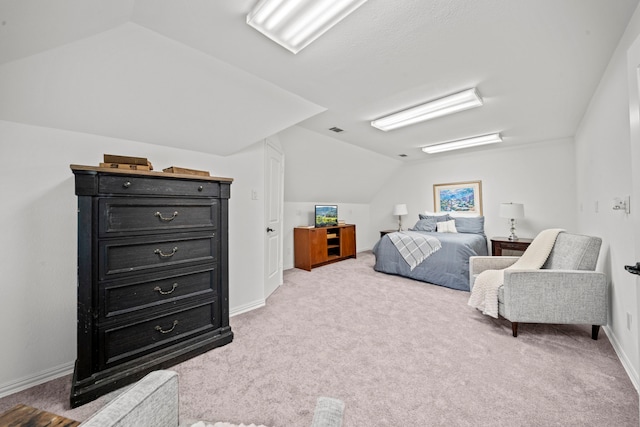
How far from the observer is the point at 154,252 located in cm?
172

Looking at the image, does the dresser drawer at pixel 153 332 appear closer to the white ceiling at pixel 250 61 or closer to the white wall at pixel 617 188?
the white ceiling at pixel 250 61

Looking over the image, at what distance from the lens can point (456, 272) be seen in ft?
11.5

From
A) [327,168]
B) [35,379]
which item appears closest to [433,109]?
[327,168]

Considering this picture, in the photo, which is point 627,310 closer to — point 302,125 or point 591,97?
point 591,97

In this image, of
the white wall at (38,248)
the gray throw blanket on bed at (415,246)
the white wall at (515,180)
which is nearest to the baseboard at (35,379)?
the white wall at (38,248)

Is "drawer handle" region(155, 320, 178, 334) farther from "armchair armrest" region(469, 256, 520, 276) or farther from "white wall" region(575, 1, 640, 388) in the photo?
"armchair armrest" region(469, 256, 520, 276)

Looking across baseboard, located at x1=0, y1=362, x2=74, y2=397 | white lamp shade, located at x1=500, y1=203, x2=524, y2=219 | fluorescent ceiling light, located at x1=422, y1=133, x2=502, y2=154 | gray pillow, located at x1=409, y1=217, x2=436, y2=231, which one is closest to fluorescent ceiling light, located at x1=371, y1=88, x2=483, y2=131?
fluorescent ceiling light, located at x1=422, y1=133, x2=502, y2=154

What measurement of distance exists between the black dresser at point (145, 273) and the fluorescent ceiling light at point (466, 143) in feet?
12.6

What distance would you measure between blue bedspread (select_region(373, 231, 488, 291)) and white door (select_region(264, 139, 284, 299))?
190 centimetres

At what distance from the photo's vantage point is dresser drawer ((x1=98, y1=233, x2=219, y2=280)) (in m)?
1.54

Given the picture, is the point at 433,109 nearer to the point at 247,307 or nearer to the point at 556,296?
the point at 556,296

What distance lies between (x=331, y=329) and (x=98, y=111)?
2508 mm

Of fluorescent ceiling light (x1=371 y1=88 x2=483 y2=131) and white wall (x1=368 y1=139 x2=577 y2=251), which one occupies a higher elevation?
fluorescent ceiling light (x1=371 y1=88 x2=483 y2=131)

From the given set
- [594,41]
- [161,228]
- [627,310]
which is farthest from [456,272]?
[161,228]
